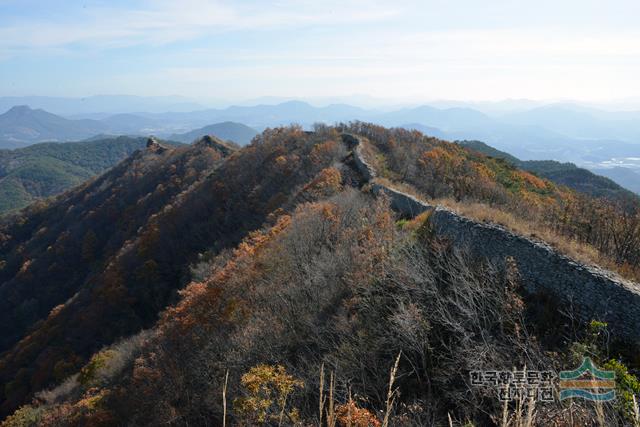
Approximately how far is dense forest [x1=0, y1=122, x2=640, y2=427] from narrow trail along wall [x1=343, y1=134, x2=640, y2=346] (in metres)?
0.32

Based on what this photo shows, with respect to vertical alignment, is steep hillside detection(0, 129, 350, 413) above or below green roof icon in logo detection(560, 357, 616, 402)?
below

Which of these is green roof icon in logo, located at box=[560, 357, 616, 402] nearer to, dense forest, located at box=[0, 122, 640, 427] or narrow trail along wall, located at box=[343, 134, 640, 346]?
dense forest, located at box=[0, 122, 640, 427]

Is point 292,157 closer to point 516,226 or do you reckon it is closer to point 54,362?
point 54,362

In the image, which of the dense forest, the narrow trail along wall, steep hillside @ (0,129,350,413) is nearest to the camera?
the dense forest

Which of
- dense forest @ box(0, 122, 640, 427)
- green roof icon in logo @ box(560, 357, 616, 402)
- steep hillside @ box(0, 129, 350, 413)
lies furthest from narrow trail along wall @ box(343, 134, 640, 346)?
steep hillside @ box(0, 129, 350, 413)

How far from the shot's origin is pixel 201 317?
66.4 ft

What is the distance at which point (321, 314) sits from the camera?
14.1 metres

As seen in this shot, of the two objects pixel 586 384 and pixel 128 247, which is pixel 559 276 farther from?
pixel 128 247

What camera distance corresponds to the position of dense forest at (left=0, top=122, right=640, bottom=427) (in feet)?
27.7

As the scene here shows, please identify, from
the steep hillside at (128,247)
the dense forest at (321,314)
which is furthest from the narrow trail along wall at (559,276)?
the steep hillside at (128,247)

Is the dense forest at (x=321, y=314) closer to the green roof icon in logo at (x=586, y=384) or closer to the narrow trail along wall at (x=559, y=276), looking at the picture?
the green roof icon in logo at (x=586, y=384)

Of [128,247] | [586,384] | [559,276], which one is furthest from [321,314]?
[128,247]

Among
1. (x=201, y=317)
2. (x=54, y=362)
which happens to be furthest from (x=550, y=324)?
(x=54, y=362)

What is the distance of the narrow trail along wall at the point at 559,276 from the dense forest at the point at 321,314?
0.32m
